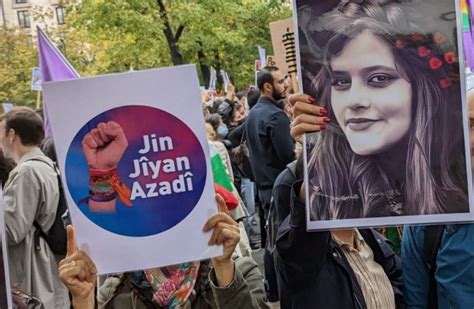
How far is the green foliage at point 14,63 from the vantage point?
3747 centimetres

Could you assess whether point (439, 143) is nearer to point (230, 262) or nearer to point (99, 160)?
point (230, 262)

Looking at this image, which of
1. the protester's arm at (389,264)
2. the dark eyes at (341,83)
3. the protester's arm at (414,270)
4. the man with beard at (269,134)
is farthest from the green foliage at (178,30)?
the dark eyes at (341,83)

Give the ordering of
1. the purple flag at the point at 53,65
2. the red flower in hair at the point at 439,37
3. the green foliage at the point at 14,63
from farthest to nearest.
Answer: the green foliage at the point at 14,63, the purple flag at the point at 53,65, the red flower in hair at the point at 439,37

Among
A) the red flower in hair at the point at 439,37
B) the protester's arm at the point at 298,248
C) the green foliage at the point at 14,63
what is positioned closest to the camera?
the red flower in hair at the point at 439,37

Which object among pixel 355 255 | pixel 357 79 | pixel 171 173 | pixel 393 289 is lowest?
pixel 393 289

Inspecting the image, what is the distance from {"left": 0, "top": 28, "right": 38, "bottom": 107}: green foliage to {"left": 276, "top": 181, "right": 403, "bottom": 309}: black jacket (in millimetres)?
36805

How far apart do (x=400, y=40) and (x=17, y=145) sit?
2854 mm

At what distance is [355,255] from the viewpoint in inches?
90.2

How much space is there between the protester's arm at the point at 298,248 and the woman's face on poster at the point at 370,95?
27 centimetres

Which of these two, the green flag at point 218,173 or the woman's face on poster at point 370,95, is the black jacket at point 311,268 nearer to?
the woman's face on poster at point 370,95

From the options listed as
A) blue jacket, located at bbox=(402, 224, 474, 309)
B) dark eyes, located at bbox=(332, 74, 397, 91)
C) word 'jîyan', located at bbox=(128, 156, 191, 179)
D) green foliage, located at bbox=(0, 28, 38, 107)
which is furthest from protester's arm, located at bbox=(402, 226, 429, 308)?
green foliage, located at bbox=(0, 28, 38, 107)

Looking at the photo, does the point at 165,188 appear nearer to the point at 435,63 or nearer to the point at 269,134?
the point at 435,63

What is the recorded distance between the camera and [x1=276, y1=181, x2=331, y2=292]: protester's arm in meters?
2.08

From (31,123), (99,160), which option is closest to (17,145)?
(31,123)
